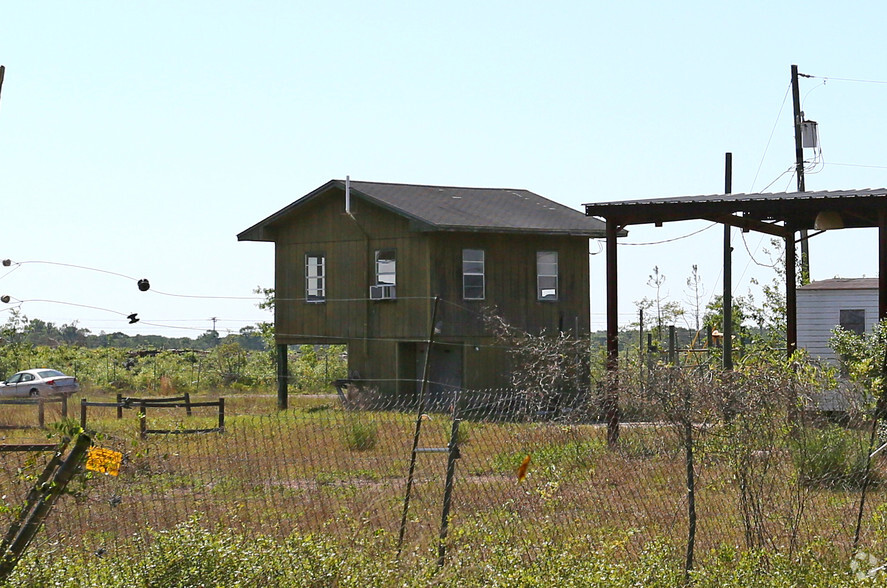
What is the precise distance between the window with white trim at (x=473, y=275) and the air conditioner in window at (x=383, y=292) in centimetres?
191

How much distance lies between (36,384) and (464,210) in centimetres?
1710

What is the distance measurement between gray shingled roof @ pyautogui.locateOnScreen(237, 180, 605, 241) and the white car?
33.3 feet

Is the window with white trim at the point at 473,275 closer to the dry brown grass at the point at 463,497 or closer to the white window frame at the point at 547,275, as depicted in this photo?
the white window frame at the point at 547,275

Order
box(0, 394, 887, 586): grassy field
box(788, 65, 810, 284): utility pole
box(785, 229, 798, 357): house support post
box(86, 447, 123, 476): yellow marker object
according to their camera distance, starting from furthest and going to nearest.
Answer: box(788, 65, 810, 284): utility pole, box(785, 229, 798, 357): house support post, box(0, 394, 887, 586): grassy field, box(86, 447, 123, 476): yellow marker object

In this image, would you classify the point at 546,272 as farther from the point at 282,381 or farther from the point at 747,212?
the point at 747,212

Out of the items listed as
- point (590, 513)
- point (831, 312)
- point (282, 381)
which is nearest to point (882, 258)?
point (831, 312)

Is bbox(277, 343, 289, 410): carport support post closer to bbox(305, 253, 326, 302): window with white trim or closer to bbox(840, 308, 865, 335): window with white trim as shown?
bbox(305, 253, 326, 302): window with white trim

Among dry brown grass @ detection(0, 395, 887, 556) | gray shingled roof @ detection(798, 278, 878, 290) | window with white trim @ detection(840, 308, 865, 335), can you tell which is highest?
gray shingled roof @ detection(798, 278, 878, 290)

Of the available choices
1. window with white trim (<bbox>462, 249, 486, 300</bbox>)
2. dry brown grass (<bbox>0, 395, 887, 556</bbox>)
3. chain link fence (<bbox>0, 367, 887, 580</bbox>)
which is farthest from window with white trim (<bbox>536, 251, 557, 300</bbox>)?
chain link fence (<bbox>0, 367, 887, 580</bbox>)

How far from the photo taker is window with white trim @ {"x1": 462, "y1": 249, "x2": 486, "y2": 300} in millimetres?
28828

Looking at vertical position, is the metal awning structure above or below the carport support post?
above

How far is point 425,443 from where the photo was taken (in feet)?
58.0

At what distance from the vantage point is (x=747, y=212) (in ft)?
61.4

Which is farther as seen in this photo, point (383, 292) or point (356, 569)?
point (383, 292)
